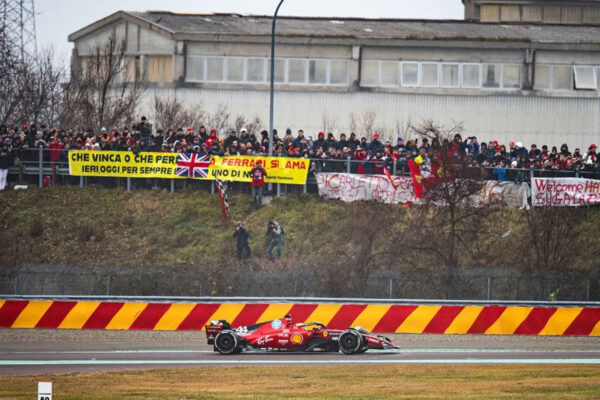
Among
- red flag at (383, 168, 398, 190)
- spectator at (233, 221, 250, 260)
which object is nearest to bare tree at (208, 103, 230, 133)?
red flag at (383, 168, 398, 190)

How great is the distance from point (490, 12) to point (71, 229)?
34.0 m

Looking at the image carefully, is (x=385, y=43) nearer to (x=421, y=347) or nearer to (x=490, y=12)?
(x=490, y=12)

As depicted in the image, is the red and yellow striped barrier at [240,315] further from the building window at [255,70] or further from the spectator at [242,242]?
the building window at [255,70]

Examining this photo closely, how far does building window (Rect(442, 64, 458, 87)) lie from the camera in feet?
179

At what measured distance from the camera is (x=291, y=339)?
83.4 ft

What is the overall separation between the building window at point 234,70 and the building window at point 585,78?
15.9m

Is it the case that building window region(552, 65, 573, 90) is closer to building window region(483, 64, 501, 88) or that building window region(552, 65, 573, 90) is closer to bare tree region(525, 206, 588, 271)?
building window region(483, 64, 501, 88)

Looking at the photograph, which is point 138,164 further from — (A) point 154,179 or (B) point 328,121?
(B) point 328,121

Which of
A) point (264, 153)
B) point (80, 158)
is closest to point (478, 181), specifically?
point (264, 153)

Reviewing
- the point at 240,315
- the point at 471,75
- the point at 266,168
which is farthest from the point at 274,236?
the point at 471,75

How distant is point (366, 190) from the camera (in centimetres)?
3931

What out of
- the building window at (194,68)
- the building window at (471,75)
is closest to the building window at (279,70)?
the building window at (194,68)

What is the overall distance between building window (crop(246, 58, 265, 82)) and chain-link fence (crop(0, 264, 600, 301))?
2522cm

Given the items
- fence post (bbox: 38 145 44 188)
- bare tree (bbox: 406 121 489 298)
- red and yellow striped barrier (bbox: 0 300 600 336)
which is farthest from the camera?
fence post (bbox: 38 145 44 188)
